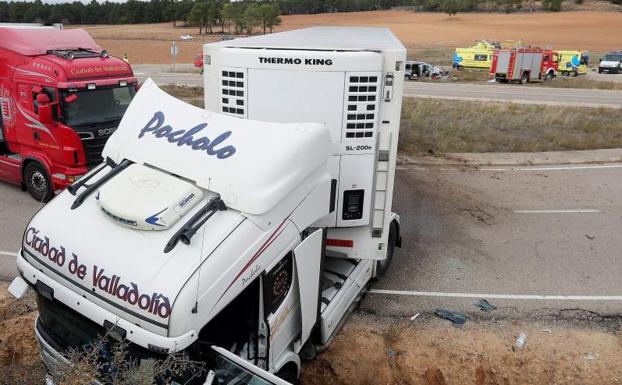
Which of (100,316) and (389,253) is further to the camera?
(389,253)

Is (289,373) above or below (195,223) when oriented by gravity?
below

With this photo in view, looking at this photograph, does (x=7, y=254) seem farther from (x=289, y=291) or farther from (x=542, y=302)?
(x=542, y=302)

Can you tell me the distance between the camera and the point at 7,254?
28.0ft

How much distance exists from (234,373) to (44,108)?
27.3 ft

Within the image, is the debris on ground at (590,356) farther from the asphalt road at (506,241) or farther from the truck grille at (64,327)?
the truck grille at (64,327)

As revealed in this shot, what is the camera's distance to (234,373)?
3.44 metres

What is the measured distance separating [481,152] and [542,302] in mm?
9151

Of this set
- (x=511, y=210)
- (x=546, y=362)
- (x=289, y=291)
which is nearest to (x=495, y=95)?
(x=511, y=210)

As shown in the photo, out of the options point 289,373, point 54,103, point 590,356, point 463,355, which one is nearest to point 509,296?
point 590,356

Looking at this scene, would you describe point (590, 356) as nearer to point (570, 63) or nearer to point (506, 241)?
point (506, 241)

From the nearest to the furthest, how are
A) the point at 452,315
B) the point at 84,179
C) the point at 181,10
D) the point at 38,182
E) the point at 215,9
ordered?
the point at 84,179, the point at 452,315, the point at 38,182, the point at 215,9, the point at 181,10

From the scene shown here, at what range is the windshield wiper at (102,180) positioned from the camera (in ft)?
13.4

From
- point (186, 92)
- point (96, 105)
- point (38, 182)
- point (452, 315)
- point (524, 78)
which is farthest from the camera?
point (524, 78)

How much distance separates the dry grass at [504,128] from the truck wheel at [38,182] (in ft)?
31.5
